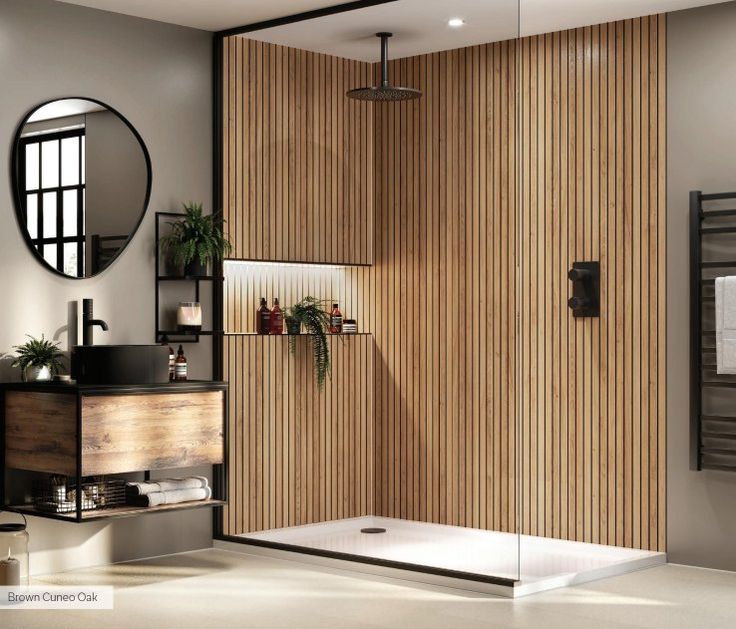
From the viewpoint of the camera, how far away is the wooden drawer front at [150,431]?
5652 millimetres

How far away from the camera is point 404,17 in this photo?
6473mm

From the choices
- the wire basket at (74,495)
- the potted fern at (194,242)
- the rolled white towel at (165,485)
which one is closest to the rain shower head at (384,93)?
the potted fern at (194,242)

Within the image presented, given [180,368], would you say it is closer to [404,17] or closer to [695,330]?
[404,17]

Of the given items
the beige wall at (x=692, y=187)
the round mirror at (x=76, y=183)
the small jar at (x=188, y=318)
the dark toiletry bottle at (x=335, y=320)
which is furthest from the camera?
the dark toiletry bottle at (x=335, y=320)

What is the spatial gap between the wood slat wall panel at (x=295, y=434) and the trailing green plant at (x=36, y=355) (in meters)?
1.11

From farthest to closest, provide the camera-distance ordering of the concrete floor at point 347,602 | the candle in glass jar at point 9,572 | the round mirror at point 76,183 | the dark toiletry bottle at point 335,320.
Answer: the dark toiletry bottle at point 335,320 → the round mirror at point 76,183 → the candle in glass jar at point 9,572 → the concrete floor at point 347,602

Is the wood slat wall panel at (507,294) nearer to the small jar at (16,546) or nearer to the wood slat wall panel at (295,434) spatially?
the wood slat wall panel at (295,434)

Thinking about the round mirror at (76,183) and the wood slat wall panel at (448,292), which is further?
the wood slat wall panel at (448,292)

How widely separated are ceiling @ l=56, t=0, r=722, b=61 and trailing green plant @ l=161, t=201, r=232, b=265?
1.10 metres

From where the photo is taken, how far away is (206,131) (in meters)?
6.86

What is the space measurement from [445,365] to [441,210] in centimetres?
96

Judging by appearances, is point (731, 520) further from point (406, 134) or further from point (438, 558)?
point (406, 134)

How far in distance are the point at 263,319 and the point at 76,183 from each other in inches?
57.9

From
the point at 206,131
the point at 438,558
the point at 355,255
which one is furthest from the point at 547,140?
the point at 438,558
